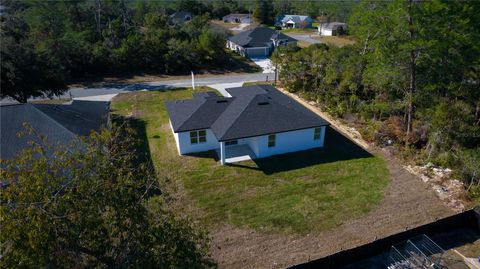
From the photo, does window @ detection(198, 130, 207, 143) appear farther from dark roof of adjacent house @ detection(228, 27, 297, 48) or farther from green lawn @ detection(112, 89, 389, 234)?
dark roof of adjacent house @ detection(228, 27, 297, 48)

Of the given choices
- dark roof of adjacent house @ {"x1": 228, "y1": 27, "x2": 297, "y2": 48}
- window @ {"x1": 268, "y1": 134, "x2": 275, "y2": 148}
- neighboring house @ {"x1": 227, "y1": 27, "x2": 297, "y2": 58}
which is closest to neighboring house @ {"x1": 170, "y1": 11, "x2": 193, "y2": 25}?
dark roof of adjacent house @ {"x1": 228, "y1": 27, "x2": 297, "y2": 48}

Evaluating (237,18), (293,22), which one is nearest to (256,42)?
(293,22)

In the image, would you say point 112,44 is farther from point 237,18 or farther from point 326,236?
point 237,18

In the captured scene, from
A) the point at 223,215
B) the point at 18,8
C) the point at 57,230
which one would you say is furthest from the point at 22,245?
the point at 18,8

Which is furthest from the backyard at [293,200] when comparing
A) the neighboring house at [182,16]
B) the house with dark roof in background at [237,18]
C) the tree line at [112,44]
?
the house with dark roof in background at [237,18]

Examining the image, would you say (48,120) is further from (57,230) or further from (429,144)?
(429,144)

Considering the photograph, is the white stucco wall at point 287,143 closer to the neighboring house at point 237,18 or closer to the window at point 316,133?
the window at point 316,133
